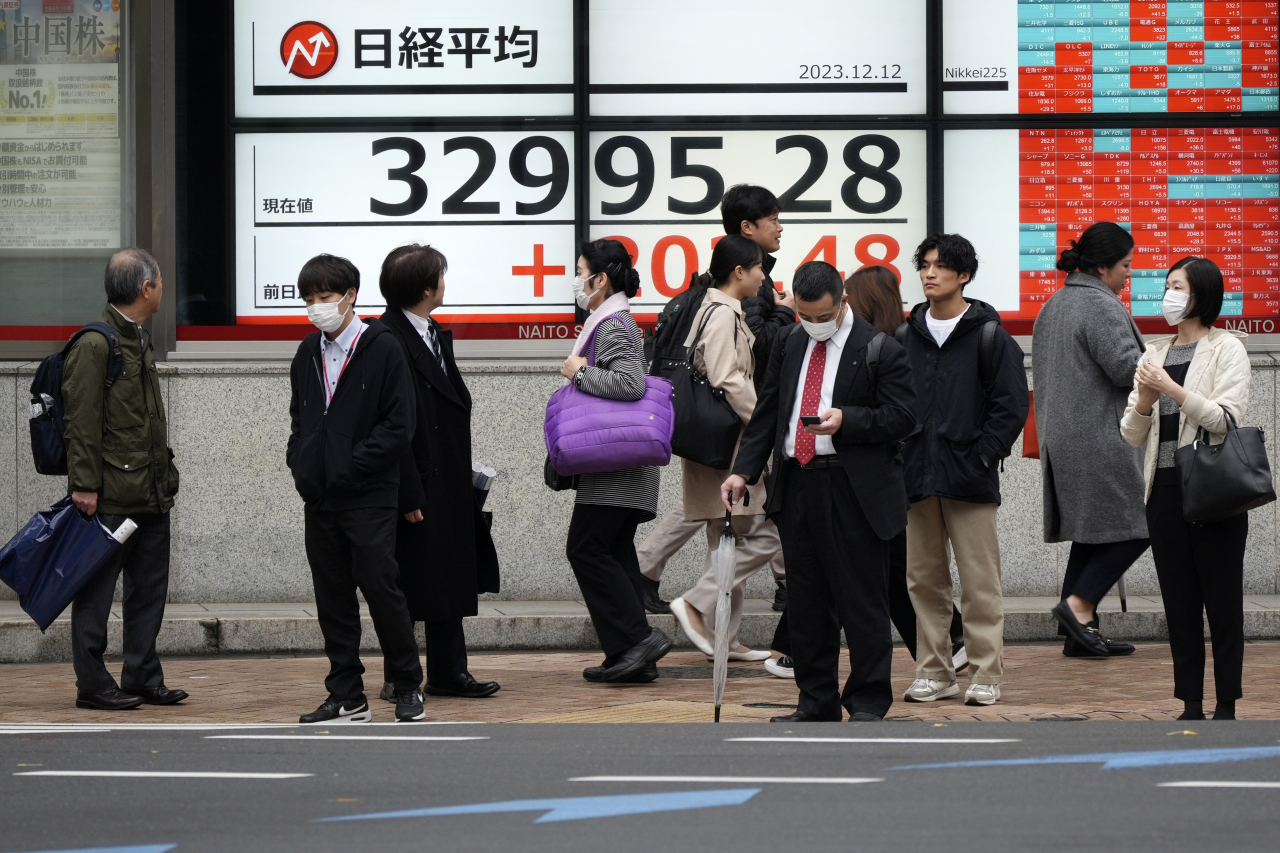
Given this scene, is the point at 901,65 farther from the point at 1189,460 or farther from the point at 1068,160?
the point at 1189,460

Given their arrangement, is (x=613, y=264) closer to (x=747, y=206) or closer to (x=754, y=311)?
(x=754, y=311)

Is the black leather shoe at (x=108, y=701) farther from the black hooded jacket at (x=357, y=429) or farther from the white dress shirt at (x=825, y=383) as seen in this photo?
the white dress shirt at (x=825, y=383)

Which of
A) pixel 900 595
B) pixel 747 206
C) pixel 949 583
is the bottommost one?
pixel 900 595

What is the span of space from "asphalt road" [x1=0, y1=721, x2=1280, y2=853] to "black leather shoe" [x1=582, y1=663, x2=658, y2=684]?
1.37m

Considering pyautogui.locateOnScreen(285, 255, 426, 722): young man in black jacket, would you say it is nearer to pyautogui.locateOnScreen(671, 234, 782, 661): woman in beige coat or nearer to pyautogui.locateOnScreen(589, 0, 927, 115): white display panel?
pyautogui.locateOnScreen(671, 234, 782, 661): woman in beige coat

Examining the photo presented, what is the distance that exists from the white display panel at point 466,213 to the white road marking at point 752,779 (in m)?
5.53

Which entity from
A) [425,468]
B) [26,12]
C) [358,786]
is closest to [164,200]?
[26,12]

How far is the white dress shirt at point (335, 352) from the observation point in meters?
6.87

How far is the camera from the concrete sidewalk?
29.2 ft

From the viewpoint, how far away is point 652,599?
9.30 metres

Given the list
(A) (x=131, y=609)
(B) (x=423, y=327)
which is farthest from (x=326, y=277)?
(A) (x=131, y=609)

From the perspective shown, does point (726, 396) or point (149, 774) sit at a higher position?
point (726, 396)

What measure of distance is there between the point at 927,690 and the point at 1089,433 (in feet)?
6.62

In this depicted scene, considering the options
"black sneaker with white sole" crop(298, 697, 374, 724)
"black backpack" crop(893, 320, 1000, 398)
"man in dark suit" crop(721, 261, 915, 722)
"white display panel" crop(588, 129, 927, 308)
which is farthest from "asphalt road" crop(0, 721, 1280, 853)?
"white display panel" crop(588, 129, 927, 308)
